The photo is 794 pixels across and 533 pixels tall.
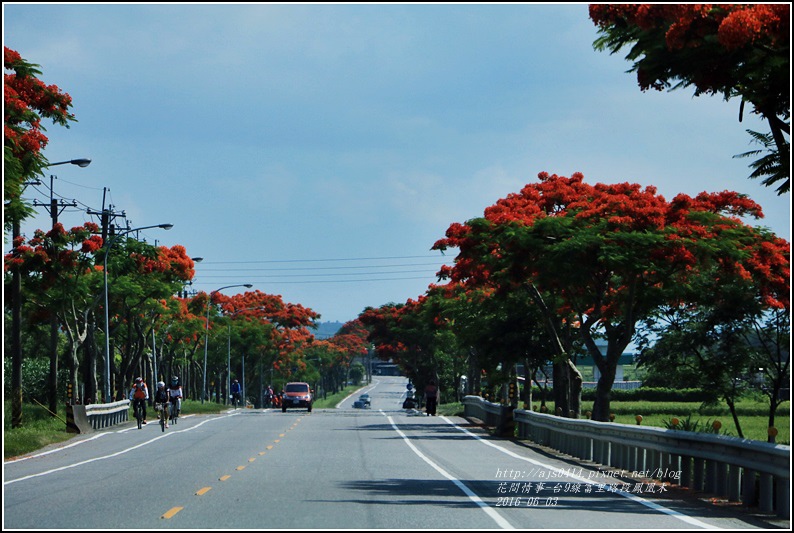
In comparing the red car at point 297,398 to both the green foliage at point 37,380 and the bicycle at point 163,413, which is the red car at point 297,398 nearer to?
the green foliage at point 37,380

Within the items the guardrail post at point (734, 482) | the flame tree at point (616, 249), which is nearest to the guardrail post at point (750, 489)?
the guardrail post at point (734, 482)

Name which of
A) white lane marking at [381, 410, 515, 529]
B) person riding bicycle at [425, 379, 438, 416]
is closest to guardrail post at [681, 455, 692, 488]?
white lane marking at [381, 410, 515, 529]

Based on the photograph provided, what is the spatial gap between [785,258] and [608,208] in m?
4.75

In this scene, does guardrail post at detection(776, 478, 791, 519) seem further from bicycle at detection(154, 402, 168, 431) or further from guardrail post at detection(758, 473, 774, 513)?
bicycle at detection(154, 402, 168, 431)

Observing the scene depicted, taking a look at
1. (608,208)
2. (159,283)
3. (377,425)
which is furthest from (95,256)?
(608,208)

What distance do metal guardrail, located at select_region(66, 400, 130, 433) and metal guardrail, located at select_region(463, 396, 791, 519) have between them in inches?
668

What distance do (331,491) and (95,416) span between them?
83.4 feet

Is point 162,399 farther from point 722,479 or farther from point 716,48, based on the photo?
point 716,48

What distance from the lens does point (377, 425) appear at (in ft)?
146

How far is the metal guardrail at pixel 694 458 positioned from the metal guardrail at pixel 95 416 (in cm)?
1697

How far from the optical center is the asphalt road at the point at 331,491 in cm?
Answer: 1307

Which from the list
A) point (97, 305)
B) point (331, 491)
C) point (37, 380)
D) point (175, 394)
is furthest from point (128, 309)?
point (331, 491)

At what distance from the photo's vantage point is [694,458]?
17594mm

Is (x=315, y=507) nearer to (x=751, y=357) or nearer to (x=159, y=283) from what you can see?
(x=751, y=357)
